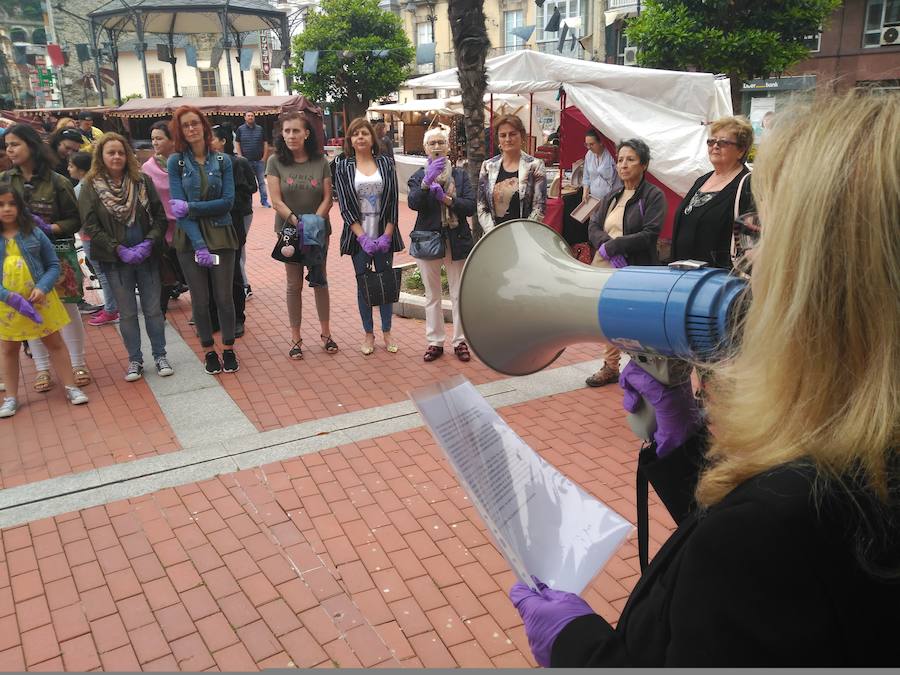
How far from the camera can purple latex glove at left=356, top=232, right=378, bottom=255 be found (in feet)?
17.6

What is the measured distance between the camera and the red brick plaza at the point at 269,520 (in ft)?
8.51

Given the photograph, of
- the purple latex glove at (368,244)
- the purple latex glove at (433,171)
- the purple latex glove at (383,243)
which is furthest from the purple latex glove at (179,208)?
the purple latex glove at (433,171)

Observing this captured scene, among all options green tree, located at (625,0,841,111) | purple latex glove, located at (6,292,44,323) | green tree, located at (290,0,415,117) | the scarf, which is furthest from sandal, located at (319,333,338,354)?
green tree, located at (290,0,415,117)

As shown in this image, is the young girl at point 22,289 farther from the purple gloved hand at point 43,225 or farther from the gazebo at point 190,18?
the gazebo at point 190,18

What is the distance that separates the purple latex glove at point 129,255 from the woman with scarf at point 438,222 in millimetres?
1984

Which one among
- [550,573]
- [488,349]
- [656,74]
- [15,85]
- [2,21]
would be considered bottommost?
[550,573]

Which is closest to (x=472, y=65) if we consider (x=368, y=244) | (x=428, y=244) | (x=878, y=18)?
(x=428, y=244)

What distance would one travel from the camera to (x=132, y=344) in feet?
17.0

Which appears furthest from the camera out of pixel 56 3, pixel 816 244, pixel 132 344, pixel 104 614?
pixel 56 3

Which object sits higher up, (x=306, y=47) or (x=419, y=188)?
(x=306, y=47)

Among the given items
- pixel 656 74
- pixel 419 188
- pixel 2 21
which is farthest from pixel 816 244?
pixel 2 21

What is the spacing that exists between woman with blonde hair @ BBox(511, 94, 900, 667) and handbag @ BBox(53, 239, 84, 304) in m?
4.92

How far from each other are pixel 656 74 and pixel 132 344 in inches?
261

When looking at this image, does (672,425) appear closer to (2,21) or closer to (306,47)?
(306,47)
